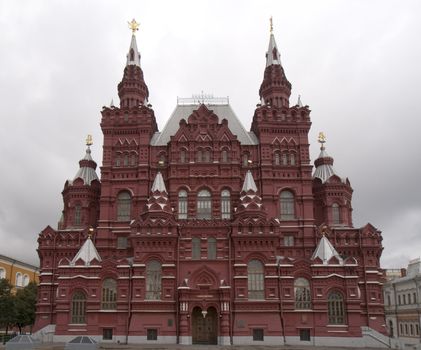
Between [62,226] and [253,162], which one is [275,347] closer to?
[253,162]

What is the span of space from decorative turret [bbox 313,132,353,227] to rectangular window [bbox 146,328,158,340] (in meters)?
23.4

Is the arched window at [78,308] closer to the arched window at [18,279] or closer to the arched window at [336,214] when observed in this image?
the arched window at [336,214]

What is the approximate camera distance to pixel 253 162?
58.9m

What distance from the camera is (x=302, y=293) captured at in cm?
4994

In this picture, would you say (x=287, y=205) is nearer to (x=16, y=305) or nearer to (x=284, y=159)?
(x=284, y=159)

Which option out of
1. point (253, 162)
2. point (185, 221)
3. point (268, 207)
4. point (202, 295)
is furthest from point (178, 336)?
point (253, 162)

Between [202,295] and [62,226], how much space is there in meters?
22.9

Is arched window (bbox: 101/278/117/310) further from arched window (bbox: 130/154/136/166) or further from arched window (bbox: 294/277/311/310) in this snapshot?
arched window (bbox: 294/277/311/310)

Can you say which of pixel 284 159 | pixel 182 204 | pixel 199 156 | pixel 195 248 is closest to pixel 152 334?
pixel 195 248

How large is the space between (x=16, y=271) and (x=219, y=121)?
53.2m

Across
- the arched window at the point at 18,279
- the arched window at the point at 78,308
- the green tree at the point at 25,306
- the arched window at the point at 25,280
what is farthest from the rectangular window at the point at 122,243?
the arched window at the point at 25,280

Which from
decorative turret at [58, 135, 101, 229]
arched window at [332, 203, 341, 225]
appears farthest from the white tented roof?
arched window at [332, 203, 341, 225]

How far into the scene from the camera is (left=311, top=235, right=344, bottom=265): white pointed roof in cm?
5056

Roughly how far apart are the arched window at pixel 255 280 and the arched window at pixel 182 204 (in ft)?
32.3
